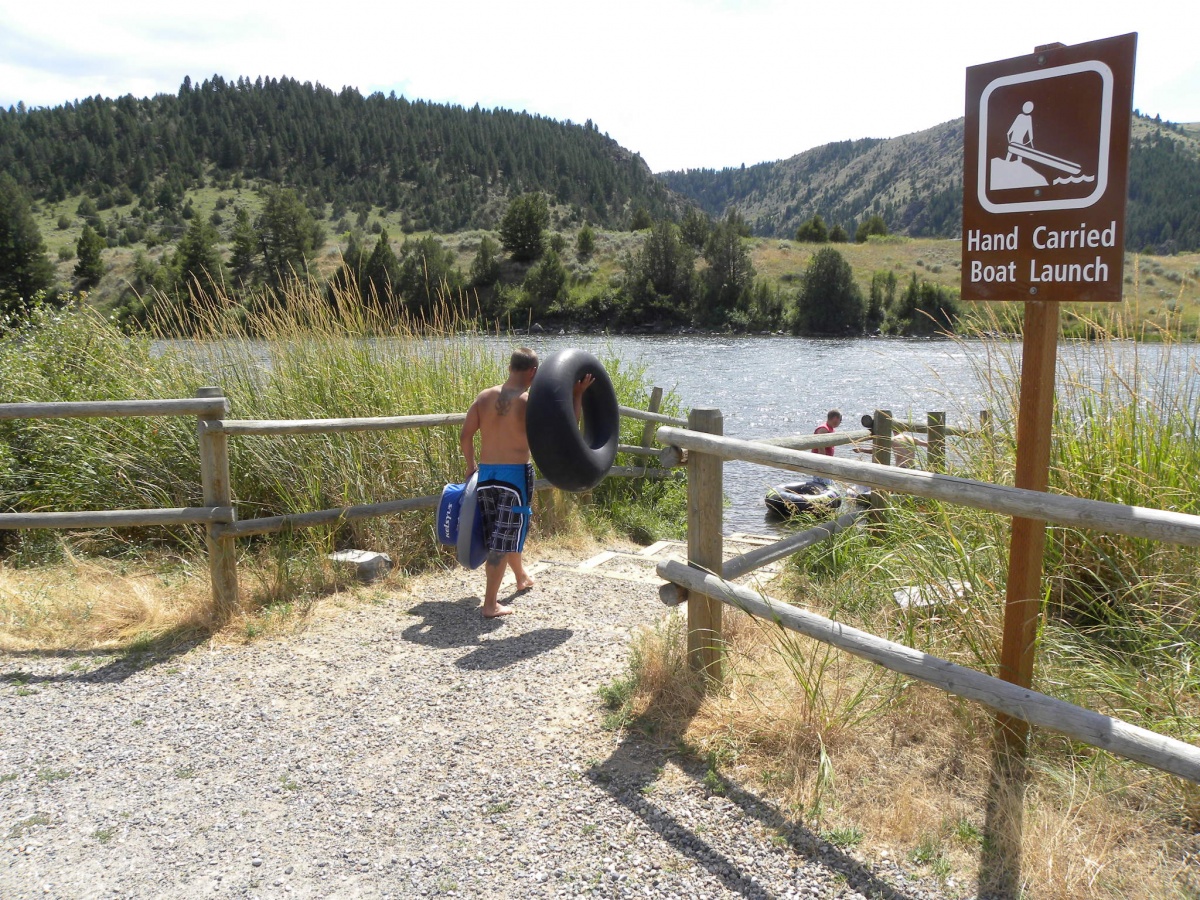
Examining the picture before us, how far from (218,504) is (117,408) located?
0.77 meters

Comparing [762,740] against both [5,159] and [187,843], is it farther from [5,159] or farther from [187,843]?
[5,159]

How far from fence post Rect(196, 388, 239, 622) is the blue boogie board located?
1214mm

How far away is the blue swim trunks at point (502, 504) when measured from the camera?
5.12m

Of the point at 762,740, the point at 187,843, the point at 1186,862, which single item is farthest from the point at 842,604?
the point at 187,843

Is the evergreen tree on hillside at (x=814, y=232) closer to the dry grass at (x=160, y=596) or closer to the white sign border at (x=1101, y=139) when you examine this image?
the dry grass at (x=160, y=596)

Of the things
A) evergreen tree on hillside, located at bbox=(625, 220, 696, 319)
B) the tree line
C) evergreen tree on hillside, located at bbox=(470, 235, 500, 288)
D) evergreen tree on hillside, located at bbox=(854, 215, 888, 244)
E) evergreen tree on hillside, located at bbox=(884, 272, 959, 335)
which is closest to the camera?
the tree line

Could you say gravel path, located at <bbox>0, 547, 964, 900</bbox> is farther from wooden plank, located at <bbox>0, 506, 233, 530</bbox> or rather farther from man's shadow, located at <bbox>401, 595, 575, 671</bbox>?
wooden plank, located at <bbox>0, 506, 233, 530</bbox>

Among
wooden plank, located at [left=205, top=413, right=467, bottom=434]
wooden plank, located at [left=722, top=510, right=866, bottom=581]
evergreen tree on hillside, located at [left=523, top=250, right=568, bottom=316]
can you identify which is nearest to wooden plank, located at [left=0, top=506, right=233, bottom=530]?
wooden plank, located at [left=205, top=413, right=467, bottom=434]

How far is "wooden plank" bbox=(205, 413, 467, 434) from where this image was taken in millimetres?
4859

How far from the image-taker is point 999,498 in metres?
2.56

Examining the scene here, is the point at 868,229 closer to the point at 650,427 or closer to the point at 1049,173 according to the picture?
the point at 650,427

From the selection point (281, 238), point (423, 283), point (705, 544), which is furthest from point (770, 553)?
Answer: point (281, 238)

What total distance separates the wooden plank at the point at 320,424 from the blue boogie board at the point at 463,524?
0.55 meters

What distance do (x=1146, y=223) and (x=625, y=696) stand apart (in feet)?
475
